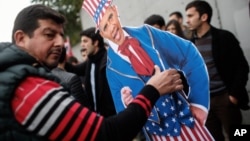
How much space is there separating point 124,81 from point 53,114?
1.04 m

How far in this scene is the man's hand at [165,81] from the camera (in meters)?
1.69

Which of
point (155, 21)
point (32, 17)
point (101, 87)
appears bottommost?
point (101, 87)

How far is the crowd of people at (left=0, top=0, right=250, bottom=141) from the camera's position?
137 centimetres

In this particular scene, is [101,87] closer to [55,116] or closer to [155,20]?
[155,20]

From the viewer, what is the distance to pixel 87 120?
1.41 metres

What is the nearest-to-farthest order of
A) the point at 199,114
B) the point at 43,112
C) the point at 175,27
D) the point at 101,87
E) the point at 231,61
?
the point at 43,112 < the point at 199,114 < the point at 231,61 < the point at 175,27 < the point at 101,87

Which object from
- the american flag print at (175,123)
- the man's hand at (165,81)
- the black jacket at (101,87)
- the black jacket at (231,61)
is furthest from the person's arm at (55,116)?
the black jacket at (101,87)

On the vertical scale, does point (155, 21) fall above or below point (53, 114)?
below

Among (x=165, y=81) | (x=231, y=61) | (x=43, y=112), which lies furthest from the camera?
(x=231, y=61)

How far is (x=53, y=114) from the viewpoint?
1.36 m

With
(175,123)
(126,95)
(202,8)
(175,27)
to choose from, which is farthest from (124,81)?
(175,27)

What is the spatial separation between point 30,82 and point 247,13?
7.36ft

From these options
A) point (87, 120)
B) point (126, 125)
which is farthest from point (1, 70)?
point (126, 125)

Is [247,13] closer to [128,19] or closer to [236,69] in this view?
[236,69]
